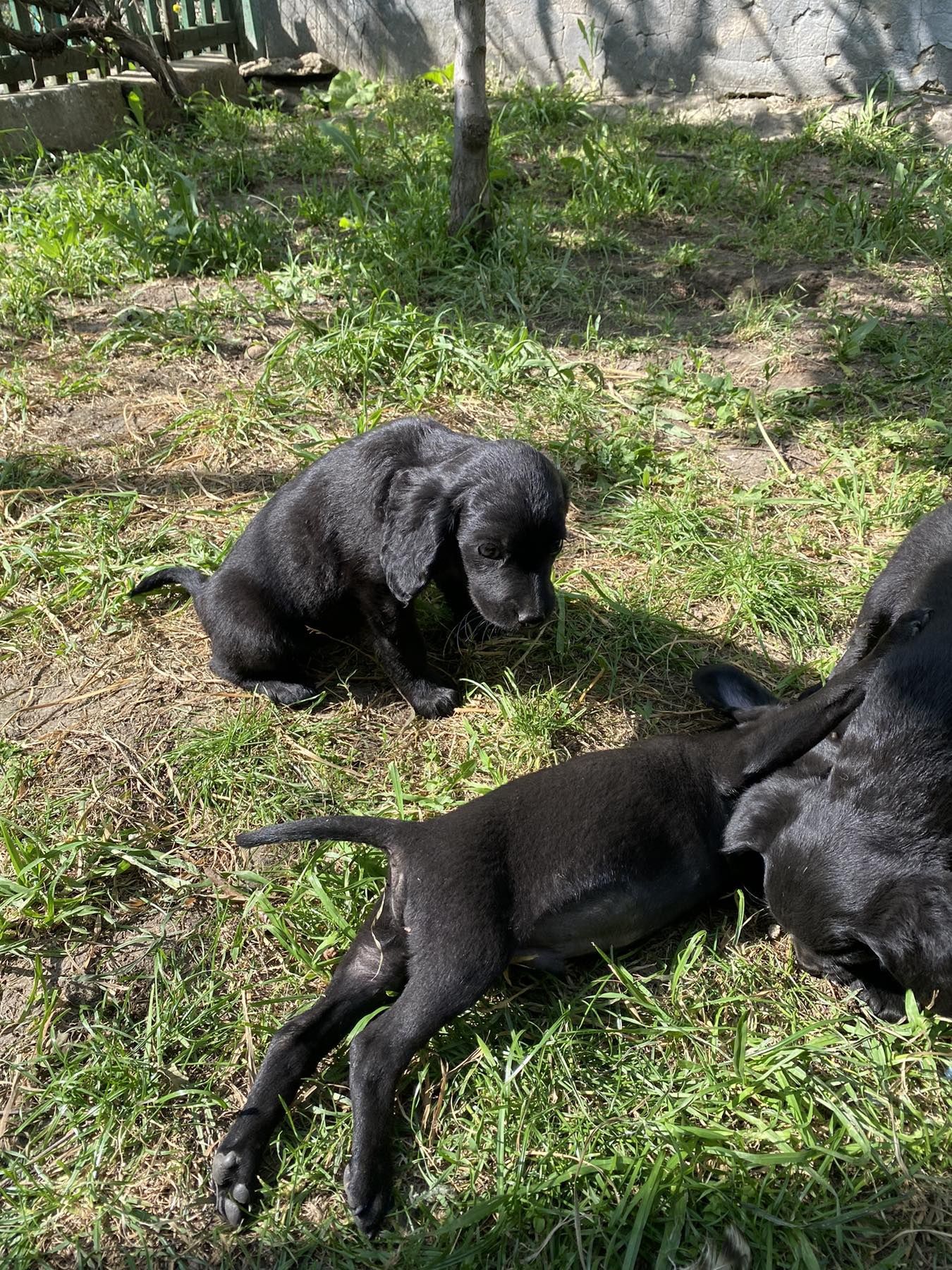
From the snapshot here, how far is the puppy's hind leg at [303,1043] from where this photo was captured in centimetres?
242

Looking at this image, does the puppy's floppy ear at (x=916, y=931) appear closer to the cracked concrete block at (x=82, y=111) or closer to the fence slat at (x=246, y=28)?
the cracked concrete block at (x=82, y=111)

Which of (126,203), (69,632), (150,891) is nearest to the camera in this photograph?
(150,891)

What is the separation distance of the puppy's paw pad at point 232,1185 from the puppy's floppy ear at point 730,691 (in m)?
2.05

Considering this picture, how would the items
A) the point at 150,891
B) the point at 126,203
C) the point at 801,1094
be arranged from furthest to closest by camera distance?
the point at 126,203 → the point at 150,891 → the point at 801,1094

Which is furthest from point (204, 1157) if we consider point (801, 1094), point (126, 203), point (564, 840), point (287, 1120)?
point (126, 203)

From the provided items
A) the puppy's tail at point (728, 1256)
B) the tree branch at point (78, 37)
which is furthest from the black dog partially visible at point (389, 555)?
the tree branch at point (78, 37)

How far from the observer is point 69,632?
13.3 feet

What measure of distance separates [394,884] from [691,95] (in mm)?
7927

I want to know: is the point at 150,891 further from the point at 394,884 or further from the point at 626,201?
the point at 626,201

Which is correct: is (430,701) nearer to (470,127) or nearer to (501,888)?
(501,888)

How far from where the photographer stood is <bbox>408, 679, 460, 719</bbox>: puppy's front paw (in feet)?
12.3

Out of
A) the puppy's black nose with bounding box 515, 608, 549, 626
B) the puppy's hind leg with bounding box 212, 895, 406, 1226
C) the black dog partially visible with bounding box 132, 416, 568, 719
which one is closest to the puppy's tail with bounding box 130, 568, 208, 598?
the black dog partially visible with bounding box 132, 416, 568, 719

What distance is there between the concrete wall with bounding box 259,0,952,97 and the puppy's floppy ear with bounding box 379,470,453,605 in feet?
21.7

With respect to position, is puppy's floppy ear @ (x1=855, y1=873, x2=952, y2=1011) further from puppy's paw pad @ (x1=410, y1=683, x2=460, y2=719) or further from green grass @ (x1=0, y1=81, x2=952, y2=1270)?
puppy's paw pad @ (x1=410, y1=683, x2=460, y2=719)
